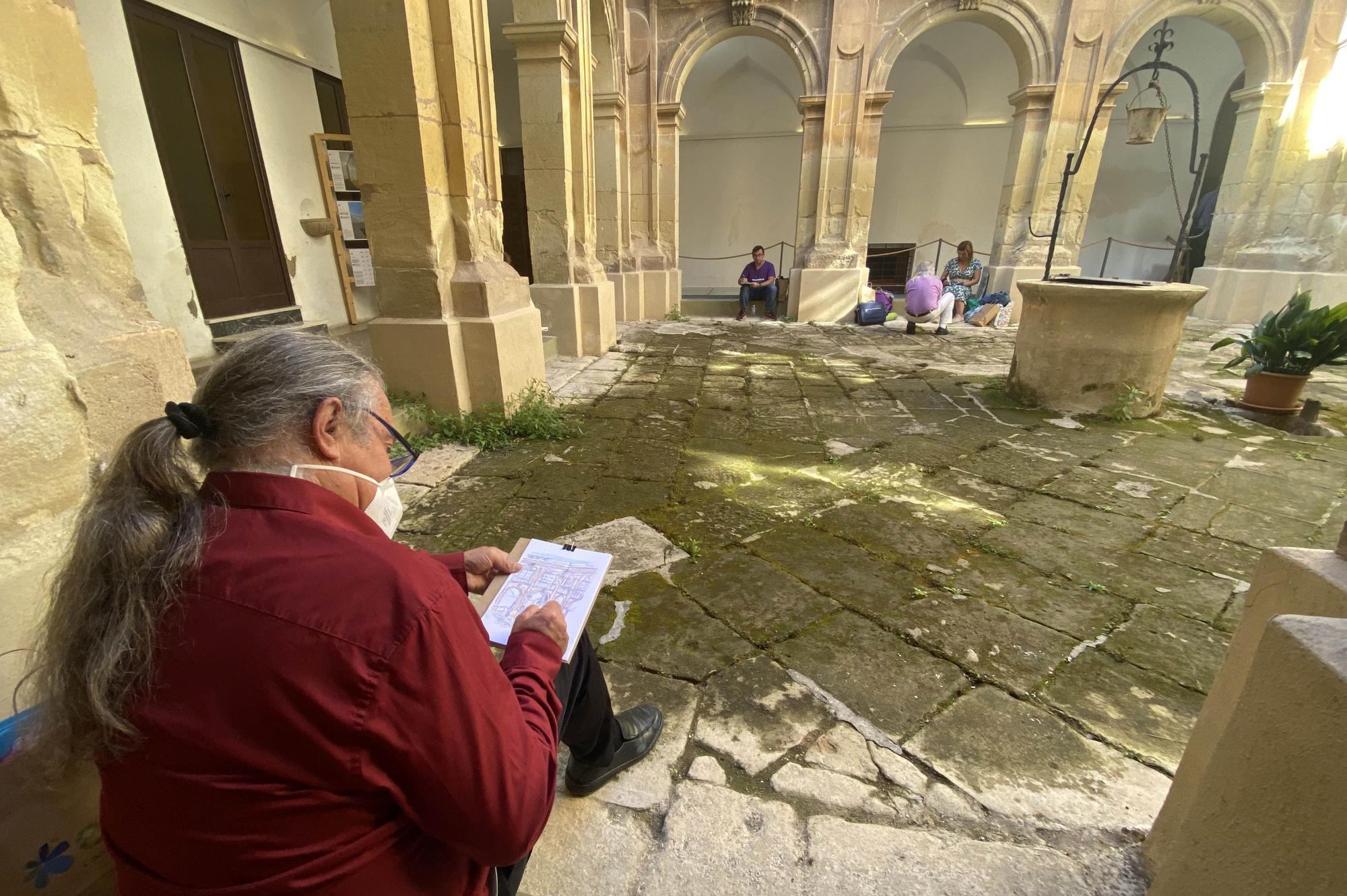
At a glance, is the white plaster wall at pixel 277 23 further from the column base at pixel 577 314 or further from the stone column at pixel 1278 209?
the stone column at pixel 1278 209

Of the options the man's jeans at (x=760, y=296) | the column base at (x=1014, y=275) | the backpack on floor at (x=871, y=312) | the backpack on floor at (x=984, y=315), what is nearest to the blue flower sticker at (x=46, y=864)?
the backpack on floor at (x=871, y=312)

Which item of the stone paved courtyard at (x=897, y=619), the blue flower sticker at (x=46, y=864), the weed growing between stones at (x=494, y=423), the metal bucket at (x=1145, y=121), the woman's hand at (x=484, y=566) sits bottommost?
the stone paved courtyard at (x=897, y=619)

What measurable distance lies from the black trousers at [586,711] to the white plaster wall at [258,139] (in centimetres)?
368

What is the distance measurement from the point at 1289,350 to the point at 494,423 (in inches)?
220

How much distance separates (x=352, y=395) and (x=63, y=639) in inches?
18.4

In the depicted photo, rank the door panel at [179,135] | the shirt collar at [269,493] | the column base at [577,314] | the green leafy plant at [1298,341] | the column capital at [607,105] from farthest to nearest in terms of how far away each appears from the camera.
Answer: the column capital at [607,105]
the column base at [577,314]
the door panel at [179,135]
the green leafy plant at [1298,341]
the shirt collar at [269,493]

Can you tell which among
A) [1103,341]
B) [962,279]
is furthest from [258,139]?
[962,279]

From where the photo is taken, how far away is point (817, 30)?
885 cm

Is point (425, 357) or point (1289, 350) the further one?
point (1289, 350)

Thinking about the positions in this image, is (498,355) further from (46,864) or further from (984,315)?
(984,315)

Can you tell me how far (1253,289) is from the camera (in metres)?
8.95

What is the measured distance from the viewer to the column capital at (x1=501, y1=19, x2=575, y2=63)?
5227mm

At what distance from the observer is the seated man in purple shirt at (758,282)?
10.1 meters

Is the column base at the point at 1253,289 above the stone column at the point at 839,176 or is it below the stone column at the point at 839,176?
below
